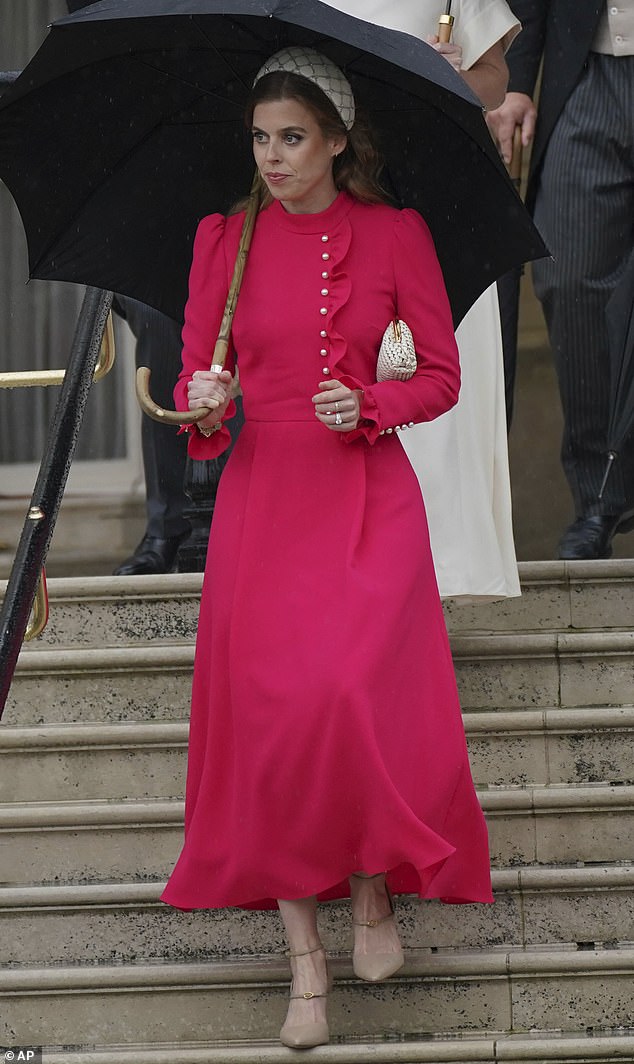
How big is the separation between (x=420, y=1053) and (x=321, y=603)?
90 cm

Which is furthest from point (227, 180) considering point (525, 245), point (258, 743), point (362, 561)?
point (258, 743)

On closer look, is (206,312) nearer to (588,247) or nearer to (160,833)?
(160,833)

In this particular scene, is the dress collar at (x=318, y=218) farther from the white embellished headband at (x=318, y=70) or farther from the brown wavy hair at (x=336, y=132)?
the white embellished headband at (x=318, y=70)

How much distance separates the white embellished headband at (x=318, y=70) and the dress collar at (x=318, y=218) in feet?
0.60

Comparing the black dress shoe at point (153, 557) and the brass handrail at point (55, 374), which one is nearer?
the brass handrail at point (55, 374)

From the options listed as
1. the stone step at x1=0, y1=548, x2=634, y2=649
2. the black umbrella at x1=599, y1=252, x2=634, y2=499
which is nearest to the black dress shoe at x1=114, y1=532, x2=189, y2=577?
the stone step at x1=0, y1=548, x2=634, y2=649

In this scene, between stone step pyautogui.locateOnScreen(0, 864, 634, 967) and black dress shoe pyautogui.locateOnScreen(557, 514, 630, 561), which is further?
black dress shoe pyautogui.locateOnScreen(557, 514, 630, 561)

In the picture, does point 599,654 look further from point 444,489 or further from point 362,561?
point 362,561

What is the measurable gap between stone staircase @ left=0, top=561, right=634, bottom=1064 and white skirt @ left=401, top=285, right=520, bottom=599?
0.48 ft

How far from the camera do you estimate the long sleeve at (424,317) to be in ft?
10.6

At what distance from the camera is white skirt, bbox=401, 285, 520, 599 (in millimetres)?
4188

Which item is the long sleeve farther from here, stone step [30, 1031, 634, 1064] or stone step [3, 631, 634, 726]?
stone step [30, 1031, 634, 1064]

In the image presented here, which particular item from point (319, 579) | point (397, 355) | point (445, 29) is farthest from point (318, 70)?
point (445, 29)

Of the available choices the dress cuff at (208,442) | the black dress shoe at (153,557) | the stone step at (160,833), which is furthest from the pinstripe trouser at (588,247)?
the dress cuff at (208,442)
